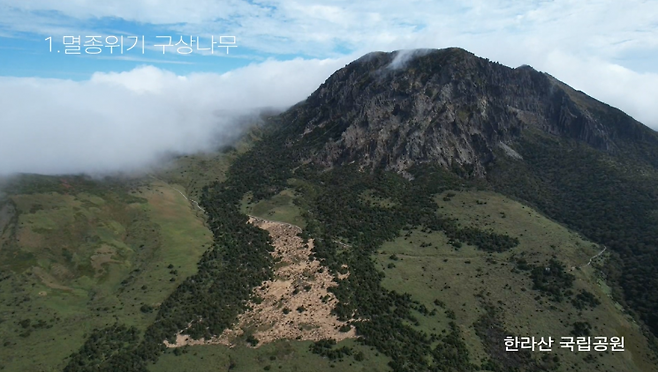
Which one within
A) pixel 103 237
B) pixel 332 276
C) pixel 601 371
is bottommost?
pixel 601 371

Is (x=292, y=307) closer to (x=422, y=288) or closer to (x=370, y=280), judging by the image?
(x=370, y=280)

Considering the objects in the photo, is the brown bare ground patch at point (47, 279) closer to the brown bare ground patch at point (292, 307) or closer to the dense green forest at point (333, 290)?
the dense green forest at point (333, 290)

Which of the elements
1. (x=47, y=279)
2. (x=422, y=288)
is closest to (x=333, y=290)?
(x=422, y=288)

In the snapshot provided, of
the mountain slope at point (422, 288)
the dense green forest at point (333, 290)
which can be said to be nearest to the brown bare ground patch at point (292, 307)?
the mountain slope at point (422, 288)

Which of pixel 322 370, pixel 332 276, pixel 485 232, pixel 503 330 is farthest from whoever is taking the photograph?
pixel 485 232

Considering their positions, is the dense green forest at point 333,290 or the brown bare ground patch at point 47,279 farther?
the brown bare ground patch at point 47,279

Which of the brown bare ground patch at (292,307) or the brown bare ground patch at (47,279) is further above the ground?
the brown bare ground patch at (47,279)

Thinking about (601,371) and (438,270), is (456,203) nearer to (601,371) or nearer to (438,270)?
(438,270)

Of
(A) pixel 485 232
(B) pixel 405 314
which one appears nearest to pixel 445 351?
(B) pixel 405 314

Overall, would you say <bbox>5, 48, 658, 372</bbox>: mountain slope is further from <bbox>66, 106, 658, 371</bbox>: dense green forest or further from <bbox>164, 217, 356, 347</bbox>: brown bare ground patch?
<bbox>164, 217, 356, 347</bbox>: brown bare ground patch
